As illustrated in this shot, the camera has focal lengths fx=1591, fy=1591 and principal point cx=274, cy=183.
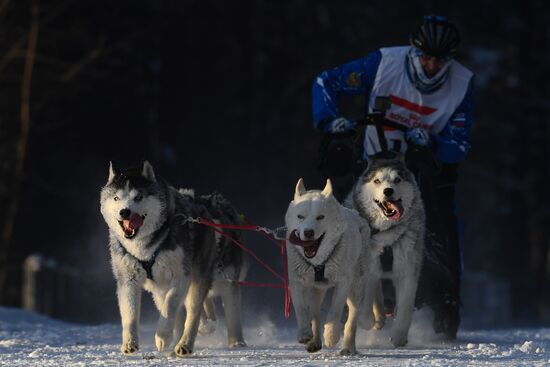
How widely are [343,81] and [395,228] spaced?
4.40 feet

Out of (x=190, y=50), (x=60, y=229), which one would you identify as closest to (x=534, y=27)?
(x=190, y=50)

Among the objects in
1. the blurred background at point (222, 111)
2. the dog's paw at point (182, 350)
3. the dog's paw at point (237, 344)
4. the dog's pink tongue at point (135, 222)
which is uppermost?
the blurred background at point (222, 111)

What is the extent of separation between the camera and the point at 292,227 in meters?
8.80

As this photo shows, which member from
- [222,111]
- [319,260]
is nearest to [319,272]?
[319,260]

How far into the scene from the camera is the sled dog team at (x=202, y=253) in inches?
344

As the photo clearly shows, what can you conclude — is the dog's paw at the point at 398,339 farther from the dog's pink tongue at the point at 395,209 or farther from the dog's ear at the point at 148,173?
the dog's ear at the point at 148,173

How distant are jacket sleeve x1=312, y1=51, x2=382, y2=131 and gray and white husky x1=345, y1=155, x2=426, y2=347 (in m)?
0.86

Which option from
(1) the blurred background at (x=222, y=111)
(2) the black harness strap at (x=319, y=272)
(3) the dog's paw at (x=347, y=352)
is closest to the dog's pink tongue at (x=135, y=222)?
(2) the black harness strap at (x=319, y=272)

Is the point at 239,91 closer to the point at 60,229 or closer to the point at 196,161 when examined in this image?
the point at 196,161

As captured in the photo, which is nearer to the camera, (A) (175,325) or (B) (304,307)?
(B) (304,307)

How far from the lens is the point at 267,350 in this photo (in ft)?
30.4

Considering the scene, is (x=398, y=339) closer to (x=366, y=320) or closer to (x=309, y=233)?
(x=366, y=320)

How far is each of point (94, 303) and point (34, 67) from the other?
20.1 ft

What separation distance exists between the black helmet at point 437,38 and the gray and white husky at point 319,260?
5.85 ft
